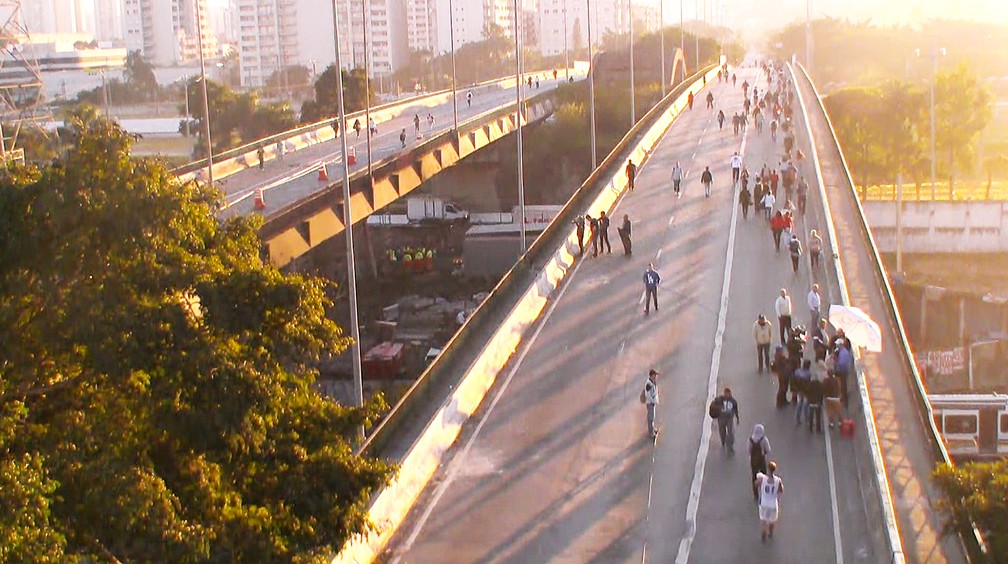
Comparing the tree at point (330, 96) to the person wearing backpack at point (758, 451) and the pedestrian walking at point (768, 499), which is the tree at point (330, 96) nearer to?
the person wearing backpack at point (758, 451)

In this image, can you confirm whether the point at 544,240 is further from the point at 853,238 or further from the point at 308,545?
the point at 308,545

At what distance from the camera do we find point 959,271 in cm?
5831

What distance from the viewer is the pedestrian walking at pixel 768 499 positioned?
47.7 feet

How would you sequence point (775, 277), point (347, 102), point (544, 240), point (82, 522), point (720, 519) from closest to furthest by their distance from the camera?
point (82, 522) < point (720, 519) < point (775, 277) < point (544, 240) < point (347, 102)

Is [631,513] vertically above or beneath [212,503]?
beneath

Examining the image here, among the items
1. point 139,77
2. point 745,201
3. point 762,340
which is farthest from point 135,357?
point 139,77

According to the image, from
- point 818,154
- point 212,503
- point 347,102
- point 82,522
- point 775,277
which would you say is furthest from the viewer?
point 347,102

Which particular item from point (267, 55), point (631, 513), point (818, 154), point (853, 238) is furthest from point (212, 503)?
point (267, 55)

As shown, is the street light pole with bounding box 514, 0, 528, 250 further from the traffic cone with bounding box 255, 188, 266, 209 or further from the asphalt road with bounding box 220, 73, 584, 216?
the traffic cone with bounding box 255, 188, 266, 209

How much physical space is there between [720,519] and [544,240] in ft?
50.3

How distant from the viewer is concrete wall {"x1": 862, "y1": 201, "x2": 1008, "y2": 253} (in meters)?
60.3

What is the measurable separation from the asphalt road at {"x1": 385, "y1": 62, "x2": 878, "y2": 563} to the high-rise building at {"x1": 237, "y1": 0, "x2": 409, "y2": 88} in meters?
140

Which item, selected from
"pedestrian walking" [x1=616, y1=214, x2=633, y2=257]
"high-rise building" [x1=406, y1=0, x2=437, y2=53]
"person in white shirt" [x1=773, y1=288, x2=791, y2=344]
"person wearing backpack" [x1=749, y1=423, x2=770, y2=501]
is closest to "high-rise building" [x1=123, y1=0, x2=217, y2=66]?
"high-rise building" [x1=406, y1=0, x2=437, y2=53]

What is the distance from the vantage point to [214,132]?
3105 inches
